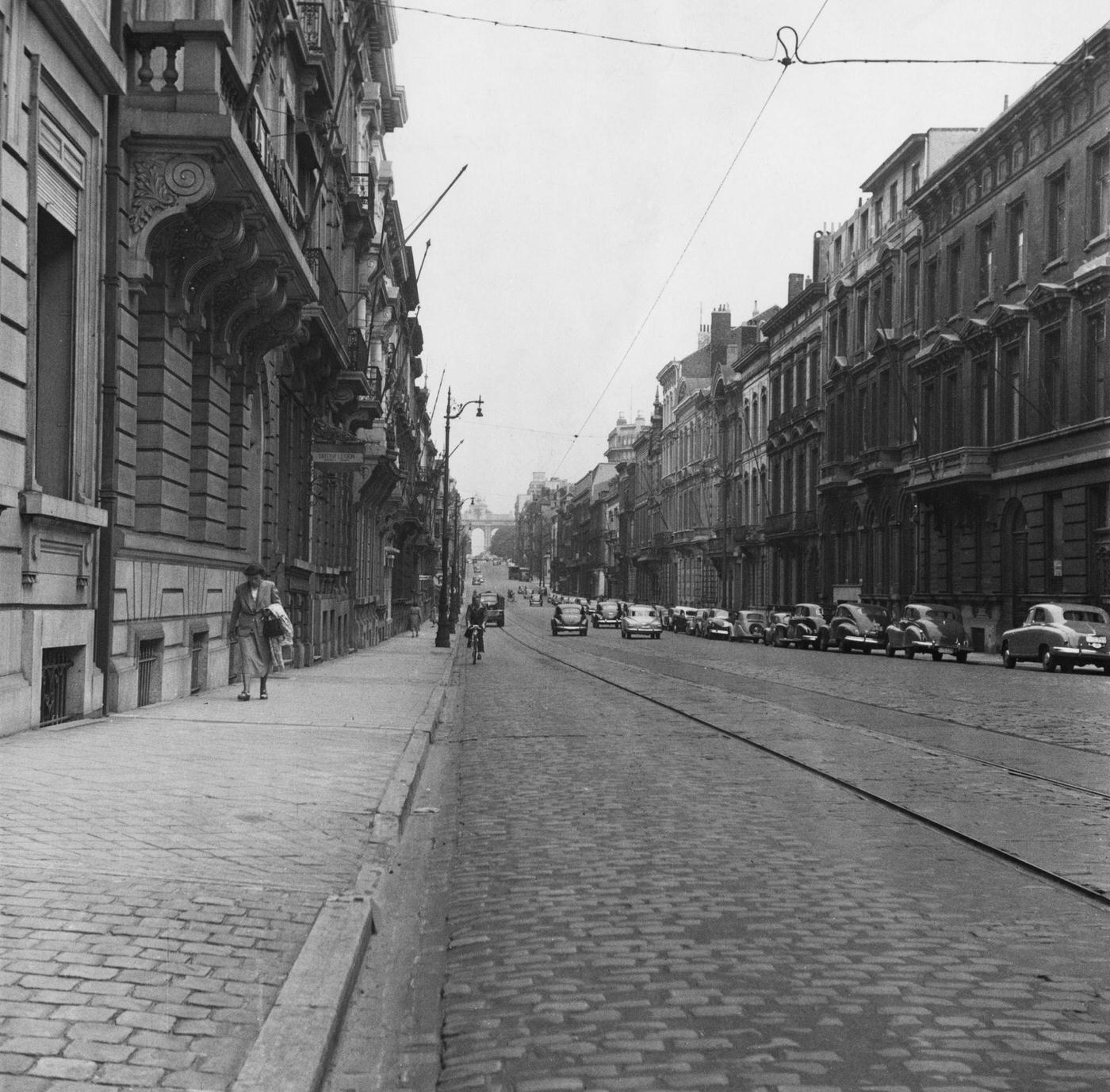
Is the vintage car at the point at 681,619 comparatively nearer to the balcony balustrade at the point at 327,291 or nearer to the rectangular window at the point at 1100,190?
the rectangular window at the point at 1100,190

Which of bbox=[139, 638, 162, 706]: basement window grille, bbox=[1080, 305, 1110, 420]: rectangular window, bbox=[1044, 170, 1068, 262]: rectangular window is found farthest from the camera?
bbox=[1044, 170, 1068, 262]: rectangular window

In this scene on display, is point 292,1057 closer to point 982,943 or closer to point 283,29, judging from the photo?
point 982,943

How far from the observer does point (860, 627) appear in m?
43.5

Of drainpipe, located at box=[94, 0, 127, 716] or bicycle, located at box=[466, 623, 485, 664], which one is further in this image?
bicycle, located at box=[466, 623, 485, 664]

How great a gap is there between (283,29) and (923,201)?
106 feet

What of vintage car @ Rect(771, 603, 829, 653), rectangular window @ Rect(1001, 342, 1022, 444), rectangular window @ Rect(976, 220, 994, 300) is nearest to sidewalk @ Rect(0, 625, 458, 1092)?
rectangular window @ Rect(1001, 342, 1022, 444)

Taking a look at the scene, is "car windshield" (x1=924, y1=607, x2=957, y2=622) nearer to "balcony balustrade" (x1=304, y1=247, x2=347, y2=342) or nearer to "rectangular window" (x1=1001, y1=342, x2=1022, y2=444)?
"rectangular window" (x1=1001, y1=342, x2=1022, y2=444)

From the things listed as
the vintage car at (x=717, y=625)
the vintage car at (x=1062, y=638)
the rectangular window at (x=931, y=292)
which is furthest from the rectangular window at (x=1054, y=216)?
the vintage car at (x=717, y=625)

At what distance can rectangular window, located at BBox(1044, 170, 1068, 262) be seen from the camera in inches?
1574

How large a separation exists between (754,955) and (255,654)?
1281cm

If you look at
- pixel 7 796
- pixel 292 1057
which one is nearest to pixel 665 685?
pixel 7 796

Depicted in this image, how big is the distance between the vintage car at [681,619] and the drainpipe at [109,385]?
57.9 meters

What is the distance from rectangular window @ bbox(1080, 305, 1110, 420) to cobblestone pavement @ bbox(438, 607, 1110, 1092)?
30.1m

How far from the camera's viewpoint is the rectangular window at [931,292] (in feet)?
161
